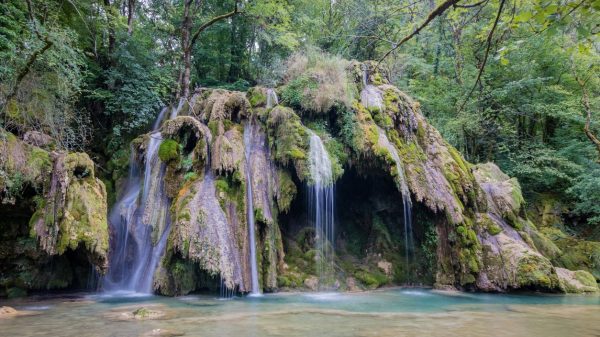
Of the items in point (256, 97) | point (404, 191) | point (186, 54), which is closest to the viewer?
point (404, 191)

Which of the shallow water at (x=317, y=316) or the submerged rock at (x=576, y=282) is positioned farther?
the submerged rock at (x=576, y=282)

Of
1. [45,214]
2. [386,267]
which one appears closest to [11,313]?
[45,214]

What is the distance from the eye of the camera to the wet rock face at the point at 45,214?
816cm

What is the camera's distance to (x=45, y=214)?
8211mm

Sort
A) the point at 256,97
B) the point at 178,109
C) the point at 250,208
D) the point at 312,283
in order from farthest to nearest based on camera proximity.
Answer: the point at 178,109 < the point at 256,97 < the point at 312,283 < the point at 250,208

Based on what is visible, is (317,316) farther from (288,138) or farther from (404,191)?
(288,138)

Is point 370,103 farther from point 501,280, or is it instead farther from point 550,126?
point 550,126

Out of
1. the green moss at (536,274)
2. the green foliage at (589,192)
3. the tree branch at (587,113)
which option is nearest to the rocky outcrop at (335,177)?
the green moss at (536,274)

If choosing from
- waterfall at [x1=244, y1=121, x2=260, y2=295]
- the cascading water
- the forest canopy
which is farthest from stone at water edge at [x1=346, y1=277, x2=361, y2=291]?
the forest canopy

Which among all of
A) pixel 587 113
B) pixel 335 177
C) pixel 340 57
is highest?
pixel 340 57

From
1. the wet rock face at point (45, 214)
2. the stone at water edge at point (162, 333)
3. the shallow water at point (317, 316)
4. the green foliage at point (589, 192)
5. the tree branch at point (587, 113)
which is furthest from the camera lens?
the tree branch at point (587, 113)

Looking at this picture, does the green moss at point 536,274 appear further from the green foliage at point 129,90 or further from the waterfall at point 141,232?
the green foliage at point 129,90

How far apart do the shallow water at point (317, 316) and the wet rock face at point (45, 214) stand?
88cm

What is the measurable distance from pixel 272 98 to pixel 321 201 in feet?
12.9
